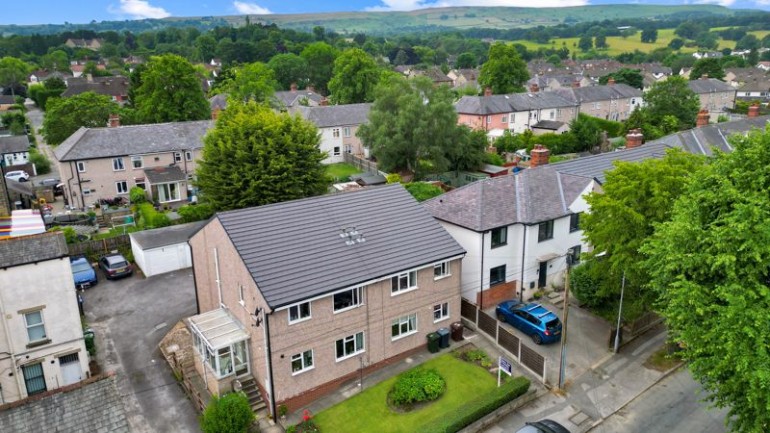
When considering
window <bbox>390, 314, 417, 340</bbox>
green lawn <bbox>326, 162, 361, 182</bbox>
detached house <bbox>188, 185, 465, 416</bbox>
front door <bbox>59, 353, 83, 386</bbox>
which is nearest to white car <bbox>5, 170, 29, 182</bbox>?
green lawn <bbox>326, 162, 361, 182</bbox>

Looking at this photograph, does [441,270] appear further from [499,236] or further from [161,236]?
[161,236]

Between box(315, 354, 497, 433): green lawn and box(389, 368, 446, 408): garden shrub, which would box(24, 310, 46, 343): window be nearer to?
box(315, 354, 497, 433): green lawn

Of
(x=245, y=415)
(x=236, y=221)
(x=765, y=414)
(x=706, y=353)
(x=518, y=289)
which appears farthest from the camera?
(x=518, y=289)

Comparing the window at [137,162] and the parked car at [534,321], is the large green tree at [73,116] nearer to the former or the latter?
the window at [137,162]

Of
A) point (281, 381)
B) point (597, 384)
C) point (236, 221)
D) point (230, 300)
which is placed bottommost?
point (597, 384)

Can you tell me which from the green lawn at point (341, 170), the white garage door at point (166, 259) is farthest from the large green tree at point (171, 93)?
the white garage door at point (166, 259)

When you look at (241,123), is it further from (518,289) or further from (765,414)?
(765,414)

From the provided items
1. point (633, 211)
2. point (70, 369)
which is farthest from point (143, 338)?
point (633, 211)

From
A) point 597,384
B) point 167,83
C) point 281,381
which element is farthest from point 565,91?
point 281,381
